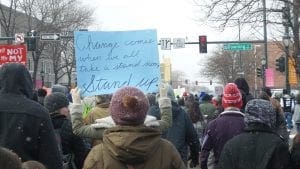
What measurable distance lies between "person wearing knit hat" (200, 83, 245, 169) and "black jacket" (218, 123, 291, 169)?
143 centimetres

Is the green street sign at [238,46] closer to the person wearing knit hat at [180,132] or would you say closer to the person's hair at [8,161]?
the person wearing knit hat at [180,132]

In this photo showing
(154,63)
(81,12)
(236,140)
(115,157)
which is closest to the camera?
(115,157)

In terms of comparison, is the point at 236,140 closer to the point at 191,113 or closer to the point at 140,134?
the point at 140,134

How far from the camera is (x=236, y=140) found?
14.7ft

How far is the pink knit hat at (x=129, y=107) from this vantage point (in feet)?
11.8

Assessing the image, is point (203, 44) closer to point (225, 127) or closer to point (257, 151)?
point (225, 127)

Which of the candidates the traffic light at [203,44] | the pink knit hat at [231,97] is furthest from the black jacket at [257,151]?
the traffic light at [203,44]

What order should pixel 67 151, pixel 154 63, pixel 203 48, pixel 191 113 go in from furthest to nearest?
pixel 203 48, pixel 191 113, pixel 154 63, pixel 67 151

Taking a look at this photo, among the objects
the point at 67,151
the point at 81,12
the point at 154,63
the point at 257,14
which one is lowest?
the point at 67,151

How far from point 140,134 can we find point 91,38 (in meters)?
3.66

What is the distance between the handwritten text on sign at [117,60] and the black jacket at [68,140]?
2.01ft

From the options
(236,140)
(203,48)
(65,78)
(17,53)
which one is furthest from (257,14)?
(65,78)

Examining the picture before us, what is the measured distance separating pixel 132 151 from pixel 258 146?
1319 millimetres

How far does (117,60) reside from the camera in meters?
6.98
